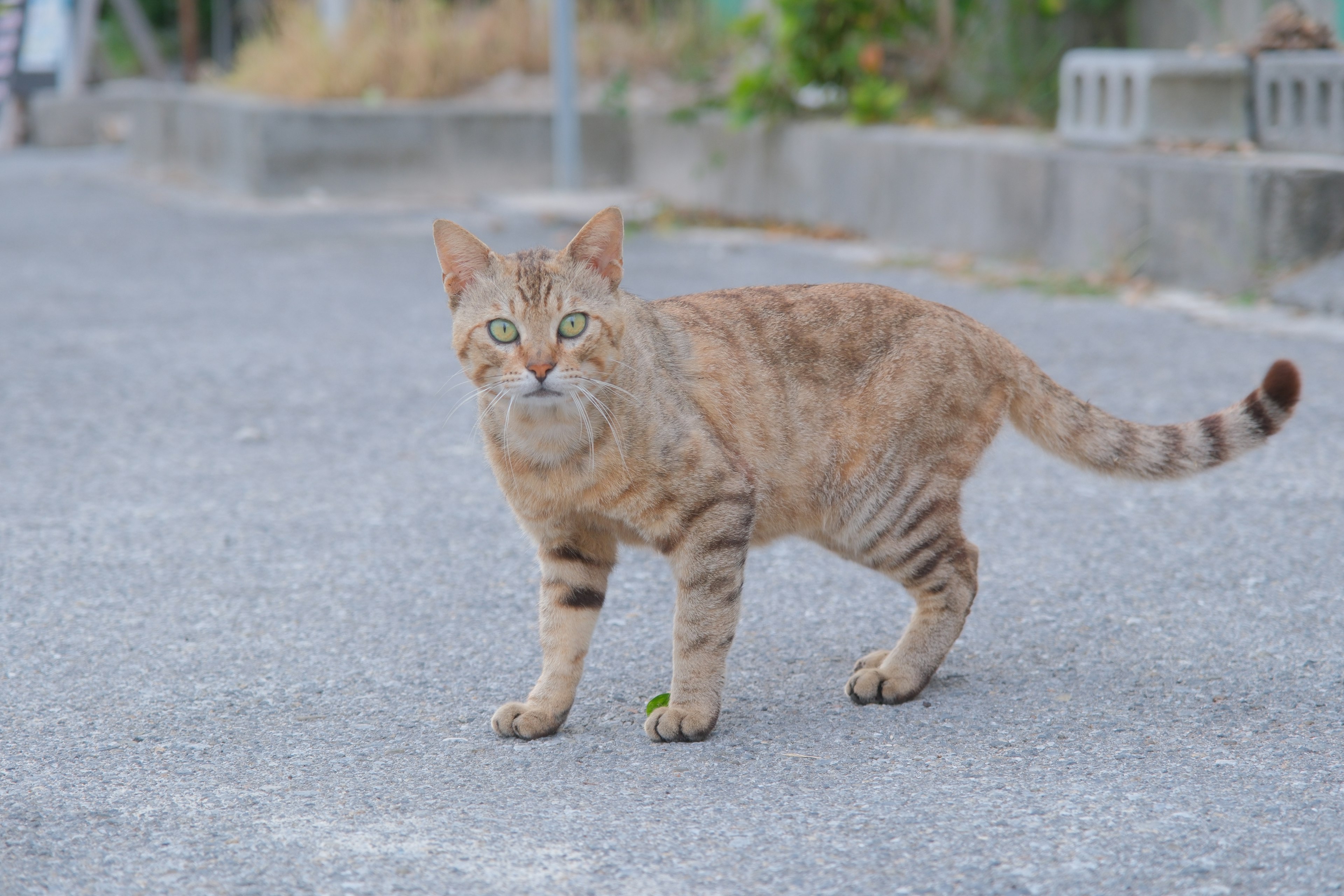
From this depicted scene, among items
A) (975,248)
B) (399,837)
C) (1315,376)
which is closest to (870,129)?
(975,248)

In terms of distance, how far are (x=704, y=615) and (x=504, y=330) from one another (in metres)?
0.68

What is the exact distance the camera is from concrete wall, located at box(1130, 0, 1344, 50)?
309 inches

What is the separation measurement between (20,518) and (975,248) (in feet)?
17.9

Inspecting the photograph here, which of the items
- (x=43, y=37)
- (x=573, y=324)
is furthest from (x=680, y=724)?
(x=43, y=37)

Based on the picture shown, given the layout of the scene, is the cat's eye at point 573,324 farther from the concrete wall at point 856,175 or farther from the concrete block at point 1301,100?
the concrete block at point 1301,100

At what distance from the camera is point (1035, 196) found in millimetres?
7723

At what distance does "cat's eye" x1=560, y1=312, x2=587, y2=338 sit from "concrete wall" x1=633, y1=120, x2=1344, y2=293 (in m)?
4.64

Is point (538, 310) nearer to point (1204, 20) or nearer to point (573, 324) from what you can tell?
point (573, 324)

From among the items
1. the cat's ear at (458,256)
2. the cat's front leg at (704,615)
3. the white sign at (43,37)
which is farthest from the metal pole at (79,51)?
the cat's front leg at (704,615)

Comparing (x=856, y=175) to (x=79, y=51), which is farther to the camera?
(x=79, y=51)

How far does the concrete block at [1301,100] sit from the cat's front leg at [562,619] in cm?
501

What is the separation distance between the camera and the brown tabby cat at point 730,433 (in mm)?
2852

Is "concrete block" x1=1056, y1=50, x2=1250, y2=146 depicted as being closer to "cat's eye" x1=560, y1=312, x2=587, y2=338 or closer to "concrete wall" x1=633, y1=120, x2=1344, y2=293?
"concrete wall" x1=633, y1=120, x2=1344, y2=293

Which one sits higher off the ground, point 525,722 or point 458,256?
point 458,256
